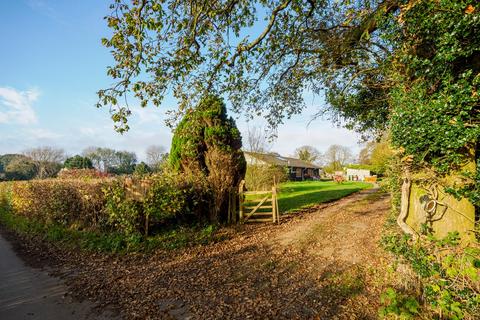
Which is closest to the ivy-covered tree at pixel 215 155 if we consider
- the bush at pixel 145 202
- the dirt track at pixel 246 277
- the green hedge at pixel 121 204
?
the green hedge at pixel 121 204

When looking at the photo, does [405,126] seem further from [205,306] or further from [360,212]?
Answer: [360,212]

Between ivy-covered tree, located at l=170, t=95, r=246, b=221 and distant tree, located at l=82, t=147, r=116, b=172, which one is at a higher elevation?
distant tree, located at l=82, t=147, r=116, b=172

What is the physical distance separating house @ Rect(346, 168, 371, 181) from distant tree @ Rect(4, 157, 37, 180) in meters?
56.6

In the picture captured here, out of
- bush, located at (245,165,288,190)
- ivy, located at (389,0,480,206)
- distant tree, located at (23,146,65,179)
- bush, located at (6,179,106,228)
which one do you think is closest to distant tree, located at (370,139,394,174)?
ivy, located at (389,0,480,206)

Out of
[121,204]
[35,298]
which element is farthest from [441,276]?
[121,204]

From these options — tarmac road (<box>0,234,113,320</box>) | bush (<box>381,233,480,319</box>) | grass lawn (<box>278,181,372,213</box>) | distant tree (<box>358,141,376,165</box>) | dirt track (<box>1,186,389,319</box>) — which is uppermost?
distant tree (<box>358,141,376,165</box>)

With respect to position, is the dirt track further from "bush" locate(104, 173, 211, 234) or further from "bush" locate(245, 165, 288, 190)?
"bush" locate(245, 165, 288, 190)

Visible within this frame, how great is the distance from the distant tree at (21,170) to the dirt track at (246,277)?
4464 cm

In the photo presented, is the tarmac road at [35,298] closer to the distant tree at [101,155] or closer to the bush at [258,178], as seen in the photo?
the bush at [258,178]

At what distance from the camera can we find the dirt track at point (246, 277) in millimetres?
4375

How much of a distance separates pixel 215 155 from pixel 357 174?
45516mm

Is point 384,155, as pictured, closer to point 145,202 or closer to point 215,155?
point 215,155

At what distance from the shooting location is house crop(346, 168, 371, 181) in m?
47.8

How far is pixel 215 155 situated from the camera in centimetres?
1041
